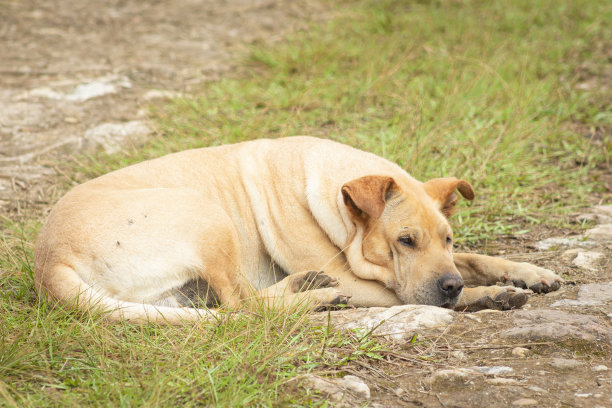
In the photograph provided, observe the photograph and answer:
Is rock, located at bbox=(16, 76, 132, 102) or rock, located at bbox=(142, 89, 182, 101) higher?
rock, located at bbox=(16, 76, 132, 102)

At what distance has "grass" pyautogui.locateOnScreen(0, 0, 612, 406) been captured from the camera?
9.50 ft

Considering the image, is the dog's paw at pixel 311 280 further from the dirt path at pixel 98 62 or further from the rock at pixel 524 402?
the dirt path at pixel 98 62

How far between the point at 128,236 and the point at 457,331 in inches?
78.9

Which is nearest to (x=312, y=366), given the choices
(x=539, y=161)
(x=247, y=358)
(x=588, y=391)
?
(x=247, y=358)

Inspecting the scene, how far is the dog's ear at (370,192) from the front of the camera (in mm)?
3891

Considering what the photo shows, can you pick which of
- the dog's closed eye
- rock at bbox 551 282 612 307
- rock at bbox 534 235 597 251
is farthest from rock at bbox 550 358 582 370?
rock at bbox 534 235 597 251

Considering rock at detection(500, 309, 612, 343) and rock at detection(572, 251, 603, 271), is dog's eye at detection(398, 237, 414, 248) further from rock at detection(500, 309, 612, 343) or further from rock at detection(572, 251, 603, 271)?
rock at detection(572, 251, 603, 271)

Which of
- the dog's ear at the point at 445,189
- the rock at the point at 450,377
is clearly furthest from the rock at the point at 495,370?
the dog's ear at the point at 445,189

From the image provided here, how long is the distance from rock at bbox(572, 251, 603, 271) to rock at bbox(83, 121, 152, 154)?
A: 14.4ft

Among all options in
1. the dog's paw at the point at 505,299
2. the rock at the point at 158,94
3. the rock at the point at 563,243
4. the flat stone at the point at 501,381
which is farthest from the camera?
the rock at the point at 158,94

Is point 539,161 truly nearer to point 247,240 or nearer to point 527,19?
point 247,240

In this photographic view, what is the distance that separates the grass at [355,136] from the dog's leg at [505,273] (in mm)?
763

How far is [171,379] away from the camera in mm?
2766

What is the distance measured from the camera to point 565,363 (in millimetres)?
3061
